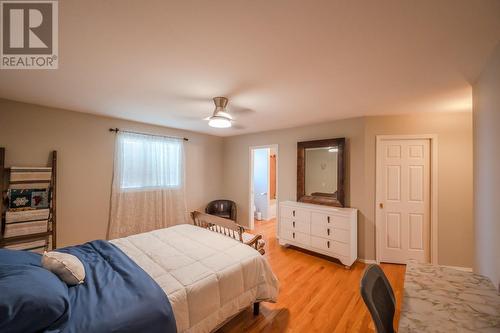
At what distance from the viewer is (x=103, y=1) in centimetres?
103

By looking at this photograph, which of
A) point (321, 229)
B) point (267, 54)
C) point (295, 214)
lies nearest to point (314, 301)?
point (321, 229)

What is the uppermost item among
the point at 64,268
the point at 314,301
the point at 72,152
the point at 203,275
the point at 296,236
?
the point at 72,152

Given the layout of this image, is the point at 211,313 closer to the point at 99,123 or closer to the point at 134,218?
the point at 134,218

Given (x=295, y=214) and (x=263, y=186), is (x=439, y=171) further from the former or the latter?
(x=263, y=186)

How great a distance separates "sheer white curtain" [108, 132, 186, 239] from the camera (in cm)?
338

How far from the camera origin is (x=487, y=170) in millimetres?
1540

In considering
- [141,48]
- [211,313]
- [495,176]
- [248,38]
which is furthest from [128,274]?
[495,176]

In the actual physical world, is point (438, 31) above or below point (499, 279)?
above

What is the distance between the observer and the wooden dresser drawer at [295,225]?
3.38m

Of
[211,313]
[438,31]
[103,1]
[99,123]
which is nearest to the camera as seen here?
[103,1]

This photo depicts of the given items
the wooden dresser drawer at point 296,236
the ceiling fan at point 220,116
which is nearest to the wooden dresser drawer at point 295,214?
the wooden dresser drawer at point 296,236

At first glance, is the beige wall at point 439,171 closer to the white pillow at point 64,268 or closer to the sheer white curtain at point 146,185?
the sheer white curtain at point 146,185

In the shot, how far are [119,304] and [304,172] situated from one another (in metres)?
3.21

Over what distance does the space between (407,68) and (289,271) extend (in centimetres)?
272
